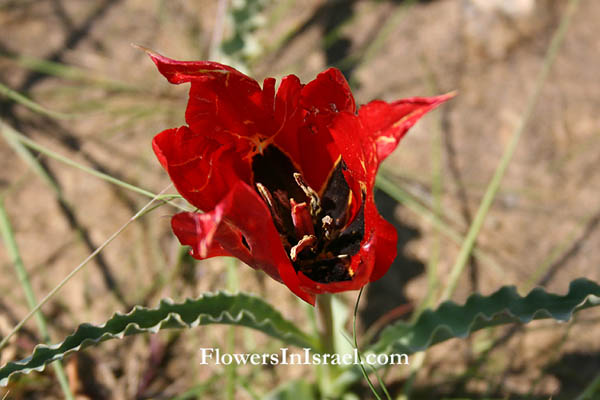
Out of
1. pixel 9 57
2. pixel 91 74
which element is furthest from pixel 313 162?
pixel 9 57

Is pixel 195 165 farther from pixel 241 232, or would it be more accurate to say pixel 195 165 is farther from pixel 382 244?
pixel 382 244

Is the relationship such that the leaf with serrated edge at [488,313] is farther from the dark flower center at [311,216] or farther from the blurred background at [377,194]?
the blurred background at [377,194]

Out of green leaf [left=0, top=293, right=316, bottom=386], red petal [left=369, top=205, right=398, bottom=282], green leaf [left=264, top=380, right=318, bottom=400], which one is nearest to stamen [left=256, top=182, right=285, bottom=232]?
green leaf [left=0, top=293, right=316, bottom=386]

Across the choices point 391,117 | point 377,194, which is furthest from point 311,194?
point 377,194

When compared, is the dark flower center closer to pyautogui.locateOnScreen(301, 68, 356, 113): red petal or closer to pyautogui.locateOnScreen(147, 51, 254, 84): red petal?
pyautogui.locateOnScreen(301, 68, 356, 113): red petal

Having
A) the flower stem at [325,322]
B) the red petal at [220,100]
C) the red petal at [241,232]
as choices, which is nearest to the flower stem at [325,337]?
the flower stem at [325,322]

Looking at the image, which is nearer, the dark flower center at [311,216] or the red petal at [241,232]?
the red petal at [241,232]

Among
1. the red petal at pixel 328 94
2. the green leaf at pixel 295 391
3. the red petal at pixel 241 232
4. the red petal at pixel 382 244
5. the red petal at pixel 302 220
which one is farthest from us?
the green leaf at pixel 295 391
